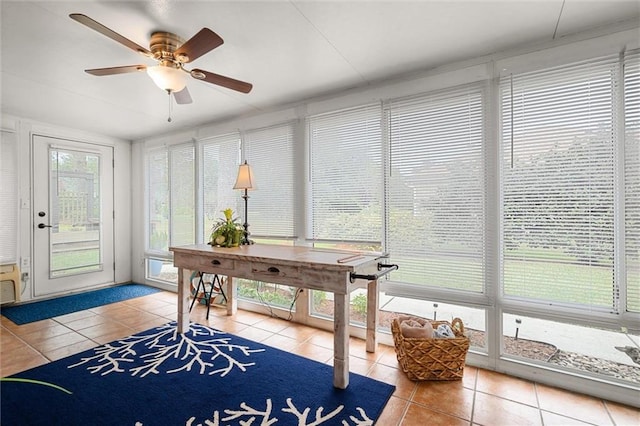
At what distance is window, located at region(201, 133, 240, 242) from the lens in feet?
13.2

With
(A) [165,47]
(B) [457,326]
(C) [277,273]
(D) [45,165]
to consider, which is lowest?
(B) [457,326]

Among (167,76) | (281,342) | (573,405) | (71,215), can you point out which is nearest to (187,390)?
(281,342)

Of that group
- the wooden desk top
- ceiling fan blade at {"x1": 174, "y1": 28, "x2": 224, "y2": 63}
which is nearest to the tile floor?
the wooden desk top

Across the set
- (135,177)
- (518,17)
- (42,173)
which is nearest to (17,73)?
(42,173)

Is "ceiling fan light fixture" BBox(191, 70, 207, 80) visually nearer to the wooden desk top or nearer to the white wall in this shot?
the wooden desk top

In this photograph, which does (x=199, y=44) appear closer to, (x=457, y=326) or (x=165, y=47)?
(x=165, y=47)

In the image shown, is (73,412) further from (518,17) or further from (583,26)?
(583,26)

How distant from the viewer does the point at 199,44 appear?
183 centimetres

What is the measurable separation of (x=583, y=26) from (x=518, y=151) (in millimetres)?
872

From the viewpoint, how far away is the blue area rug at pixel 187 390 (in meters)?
1.83

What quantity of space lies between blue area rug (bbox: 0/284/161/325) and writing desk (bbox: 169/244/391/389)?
6.79 feet

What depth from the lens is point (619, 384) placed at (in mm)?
2012

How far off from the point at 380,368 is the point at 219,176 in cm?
→ 307

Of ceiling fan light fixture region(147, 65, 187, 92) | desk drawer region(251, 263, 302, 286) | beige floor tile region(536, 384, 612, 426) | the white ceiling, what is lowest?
beige floor tile region(536, 384, 612, 426)
